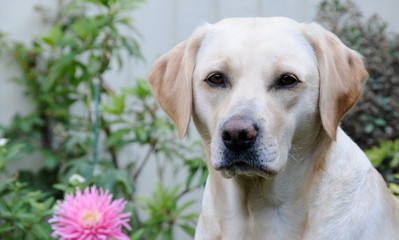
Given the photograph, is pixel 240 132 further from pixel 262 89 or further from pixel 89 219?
pixel 89 219

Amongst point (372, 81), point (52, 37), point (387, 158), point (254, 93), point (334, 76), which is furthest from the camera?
point (52, 37)

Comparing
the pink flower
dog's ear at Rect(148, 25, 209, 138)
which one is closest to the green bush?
the pink flower

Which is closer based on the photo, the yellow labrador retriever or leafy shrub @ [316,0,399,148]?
the yellow labrador retriever

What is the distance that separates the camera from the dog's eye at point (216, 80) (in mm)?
2743

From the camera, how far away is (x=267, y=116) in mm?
2557

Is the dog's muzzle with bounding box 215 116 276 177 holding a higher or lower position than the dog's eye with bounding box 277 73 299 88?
lower

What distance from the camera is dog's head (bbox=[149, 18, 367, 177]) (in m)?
2.56

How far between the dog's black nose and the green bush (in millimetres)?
1143

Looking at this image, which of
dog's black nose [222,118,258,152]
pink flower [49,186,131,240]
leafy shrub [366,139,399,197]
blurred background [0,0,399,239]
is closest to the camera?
dog's black nose [222,118,258,152]

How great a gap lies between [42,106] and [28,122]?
210mm

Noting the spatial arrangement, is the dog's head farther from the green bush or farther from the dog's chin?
the green bush

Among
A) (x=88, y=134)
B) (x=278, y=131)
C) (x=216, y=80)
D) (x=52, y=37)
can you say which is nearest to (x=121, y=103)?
(x=88, y=134)

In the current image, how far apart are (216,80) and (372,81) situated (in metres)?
2.20

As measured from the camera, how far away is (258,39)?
8.91 feet
